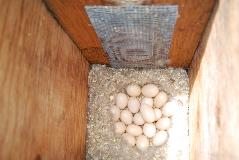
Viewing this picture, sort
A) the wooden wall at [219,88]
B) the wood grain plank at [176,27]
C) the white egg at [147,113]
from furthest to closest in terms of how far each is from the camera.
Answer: the white egg at [147,113] < the wood grain plank at [176,27] < the wooden wall at [219,88]

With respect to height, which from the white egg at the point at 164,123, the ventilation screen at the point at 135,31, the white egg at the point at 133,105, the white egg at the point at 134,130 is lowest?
the white egg at the point at 134,130

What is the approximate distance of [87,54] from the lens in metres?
1.53

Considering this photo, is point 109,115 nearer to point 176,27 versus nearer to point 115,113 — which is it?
point 115,113

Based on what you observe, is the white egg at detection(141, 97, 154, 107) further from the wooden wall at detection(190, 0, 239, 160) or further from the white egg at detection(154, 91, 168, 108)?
the wooden wall at detection(190, 0, 239, 160)

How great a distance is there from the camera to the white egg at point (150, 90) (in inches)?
62.4

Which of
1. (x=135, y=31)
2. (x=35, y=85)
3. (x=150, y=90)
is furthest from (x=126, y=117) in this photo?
(x=35, y=85)

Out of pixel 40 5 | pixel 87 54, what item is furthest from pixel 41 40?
pixel 87 54

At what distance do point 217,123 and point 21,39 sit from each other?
57cm

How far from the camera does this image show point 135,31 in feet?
4.00

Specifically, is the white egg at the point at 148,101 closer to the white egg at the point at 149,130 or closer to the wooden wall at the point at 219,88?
the white egg at the point at 149,130

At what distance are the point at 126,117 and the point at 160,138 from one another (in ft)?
0.57

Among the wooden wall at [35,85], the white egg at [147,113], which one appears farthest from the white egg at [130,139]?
the wooden wall at [35,85]

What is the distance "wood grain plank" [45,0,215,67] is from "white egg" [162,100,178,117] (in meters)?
0.18

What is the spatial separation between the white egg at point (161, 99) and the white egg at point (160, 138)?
0.12 metres
